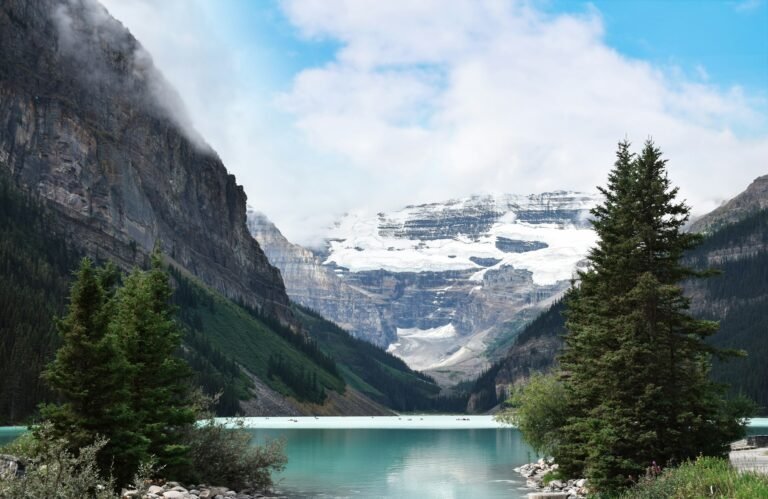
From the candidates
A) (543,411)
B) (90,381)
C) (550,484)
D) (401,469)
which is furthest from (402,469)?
(90,381)

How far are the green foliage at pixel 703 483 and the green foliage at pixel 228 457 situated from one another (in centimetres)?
2667

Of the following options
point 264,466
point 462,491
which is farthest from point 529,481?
point 264,466

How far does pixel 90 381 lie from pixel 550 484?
1297 inches

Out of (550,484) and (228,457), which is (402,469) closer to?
(550,484)

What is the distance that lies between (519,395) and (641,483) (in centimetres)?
2957

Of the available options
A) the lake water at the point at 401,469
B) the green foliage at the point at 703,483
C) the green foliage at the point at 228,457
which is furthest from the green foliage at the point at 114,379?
the green foliage at the point at 703,483

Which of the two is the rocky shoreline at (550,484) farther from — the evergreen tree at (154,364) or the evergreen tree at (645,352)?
the evergreen tree at (154,364)

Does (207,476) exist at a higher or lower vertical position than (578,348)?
lower

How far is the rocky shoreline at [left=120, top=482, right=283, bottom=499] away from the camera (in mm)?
40594

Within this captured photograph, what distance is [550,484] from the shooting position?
5712 cm

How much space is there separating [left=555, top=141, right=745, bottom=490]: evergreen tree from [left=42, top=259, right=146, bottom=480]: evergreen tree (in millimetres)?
22428

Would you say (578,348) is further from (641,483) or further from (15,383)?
(15,383)

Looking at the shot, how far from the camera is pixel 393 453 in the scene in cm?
10712

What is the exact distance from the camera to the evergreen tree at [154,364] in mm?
43438
